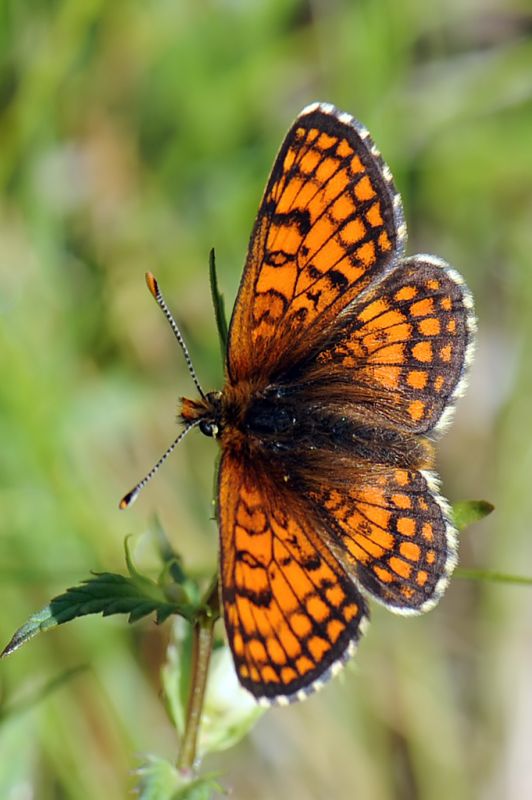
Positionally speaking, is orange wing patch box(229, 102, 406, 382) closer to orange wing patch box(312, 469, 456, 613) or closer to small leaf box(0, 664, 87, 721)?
orange wing patch box(312, 469, 456, 613)

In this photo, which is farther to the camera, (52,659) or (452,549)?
(52,659)

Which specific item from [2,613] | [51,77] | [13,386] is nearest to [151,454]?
[13,386]

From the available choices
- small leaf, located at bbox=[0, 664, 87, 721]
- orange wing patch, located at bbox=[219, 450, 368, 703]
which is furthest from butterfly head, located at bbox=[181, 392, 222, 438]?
small leaf, located at bbox=[0, 664, 87, 721]

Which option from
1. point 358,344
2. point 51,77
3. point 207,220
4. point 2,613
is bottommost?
point 2,613

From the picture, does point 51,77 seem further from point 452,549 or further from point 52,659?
point 452,549

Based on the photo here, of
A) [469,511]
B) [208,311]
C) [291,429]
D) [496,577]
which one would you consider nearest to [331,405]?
[291,429]
